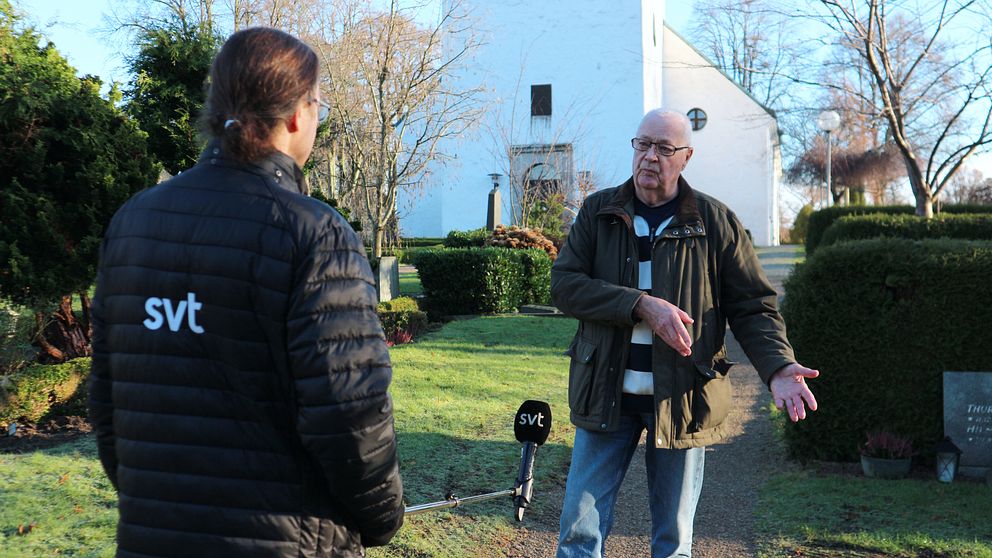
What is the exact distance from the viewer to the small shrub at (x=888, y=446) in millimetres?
6391

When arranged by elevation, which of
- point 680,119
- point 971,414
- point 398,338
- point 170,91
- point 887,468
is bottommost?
point 887,468

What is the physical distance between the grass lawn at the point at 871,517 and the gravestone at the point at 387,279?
384 inches

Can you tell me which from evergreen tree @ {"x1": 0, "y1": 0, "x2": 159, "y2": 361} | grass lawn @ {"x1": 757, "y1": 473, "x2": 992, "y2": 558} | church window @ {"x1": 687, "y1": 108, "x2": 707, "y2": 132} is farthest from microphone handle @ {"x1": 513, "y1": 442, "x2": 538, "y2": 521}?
church window @ {"x1": 687, "y1": 108, "x2": 707, "y2": 132}

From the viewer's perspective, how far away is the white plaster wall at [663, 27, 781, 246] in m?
40.3

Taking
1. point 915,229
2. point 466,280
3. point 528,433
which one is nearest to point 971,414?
point 528,433

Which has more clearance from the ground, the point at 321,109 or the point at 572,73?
the point at 572,73

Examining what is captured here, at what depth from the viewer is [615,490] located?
3594 mm

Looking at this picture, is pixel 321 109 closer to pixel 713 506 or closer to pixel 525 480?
pixel 525 480

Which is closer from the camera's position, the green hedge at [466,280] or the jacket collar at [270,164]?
the jacket collar at [270,164]

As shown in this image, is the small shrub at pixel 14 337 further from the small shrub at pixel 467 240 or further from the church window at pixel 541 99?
the church window at pixel 541 99

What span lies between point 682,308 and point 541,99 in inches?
1423

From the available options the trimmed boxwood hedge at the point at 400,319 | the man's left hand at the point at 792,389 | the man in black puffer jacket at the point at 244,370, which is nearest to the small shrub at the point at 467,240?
the trimmed boxwood hedge at the point at 400,319

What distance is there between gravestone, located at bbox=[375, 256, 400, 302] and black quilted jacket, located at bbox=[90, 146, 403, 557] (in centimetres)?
1318

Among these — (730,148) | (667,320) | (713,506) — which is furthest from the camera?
(730,148)
